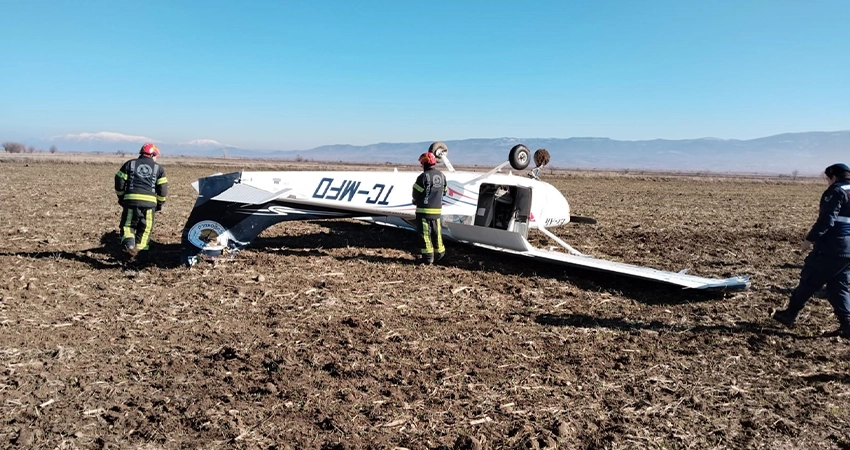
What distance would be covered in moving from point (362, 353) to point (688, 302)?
5.11 meters

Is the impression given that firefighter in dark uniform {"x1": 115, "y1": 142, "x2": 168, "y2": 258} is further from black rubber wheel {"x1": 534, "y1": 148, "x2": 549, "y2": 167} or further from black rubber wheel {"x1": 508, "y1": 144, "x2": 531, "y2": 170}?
black rubber wheel {"x1": 534, "y1": 148, "x2": 549, "y2": 167}

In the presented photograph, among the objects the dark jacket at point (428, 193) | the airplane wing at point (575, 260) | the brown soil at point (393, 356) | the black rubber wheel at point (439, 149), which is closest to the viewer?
the brown soil at point (393, 356)

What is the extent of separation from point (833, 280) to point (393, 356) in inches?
215

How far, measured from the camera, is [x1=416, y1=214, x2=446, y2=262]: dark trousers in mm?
9680

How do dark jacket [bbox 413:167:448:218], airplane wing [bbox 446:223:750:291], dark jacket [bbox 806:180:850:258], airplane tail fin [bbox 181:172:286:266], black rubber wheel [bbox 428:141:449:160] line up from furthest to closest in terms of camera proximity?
1. black rubber wheel [bbox 428:141:449:160]
2. dark jacket [bbox 413:167:448:218]
3. airplane tail fin [bbox 181:172:286:266]
4. airplane wing [bbox 446:223:750:291]
5. dark jacket [bbox 806:180:850:258]

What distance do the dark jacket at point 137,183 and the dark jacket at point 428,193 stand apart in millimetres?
4386

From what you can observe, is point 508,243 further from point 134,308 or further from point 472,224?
point 134,308

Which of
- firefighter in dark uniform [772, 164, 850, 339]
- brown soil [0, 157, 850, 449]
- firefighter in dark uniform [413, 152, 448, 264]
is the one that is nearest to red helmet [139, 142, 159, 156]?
brown soil [0, 157, 850, 449]

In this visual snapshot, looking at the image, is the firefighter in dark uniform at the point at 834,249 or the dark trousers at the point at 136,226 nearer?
the firefighter in dark uniform at the point at 834,249

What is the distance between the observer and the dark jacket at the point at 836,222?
623 cm

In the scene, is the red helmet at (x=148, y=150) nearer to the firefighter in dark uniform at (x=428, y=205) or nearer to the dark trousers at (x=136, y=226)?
the dark trousers at (x=136, y=226)

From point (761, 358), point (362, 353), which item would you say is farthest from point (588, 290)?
point (362, 353)

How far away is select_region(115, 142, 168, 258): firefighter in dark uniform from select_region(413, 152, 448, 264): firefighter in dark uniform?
181 inches

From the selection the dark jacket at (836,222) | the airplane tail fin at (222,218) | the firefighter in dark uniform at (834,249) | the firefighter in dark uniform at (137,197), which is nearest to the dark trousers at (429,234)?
the airplane tail fin at (222,218)
